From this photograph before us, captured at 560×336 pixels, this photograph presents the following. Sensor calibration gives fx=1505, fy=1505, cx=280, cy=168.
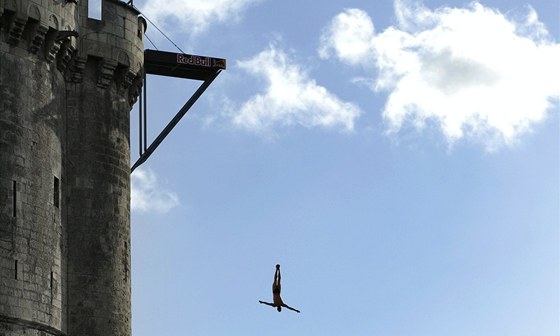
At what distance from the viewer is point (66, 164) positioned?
5431 centimetres

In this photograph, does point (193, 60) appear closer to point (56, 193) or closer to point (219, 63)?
point (219, 63)

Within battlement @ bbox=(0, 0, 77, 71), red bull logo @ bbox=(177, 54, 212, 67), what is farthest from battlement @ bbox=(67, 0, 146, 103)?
red bull logo @ bbox=(177, 54, 212, 67)

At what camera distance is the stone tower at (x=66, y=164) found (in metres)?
50.1

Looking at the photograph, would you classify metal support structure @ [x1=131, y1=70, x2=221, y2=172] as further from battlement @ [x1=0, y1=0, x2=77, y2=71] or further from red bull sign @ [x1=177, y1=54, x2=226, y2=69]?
battlement @ [x1=0, y1=0, x2=77, y2=71]

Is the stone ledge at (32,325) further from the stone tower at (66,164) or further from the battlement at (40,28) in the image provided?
the battlement at (40,28)

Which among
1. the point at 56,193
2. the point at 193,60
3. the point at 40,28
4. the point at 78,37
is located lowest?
the point at 56,193

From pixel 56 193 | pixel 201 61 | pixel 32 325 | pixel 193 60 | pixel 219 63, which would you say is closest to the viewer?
pixel 32 325

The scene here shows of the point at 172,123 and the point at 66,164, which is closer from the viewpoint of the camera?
the point at 66,164

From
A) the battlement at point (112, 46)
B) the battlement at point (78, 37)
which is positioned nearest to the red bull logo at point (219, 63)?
the battlement at point (78, 37)

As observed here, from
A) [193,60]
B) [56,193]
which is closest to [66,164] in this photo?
[56,193]

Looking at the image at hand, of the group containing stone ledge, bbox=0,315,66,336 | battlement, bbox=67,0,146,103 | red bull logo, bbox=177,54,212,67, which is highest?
red bull logo, bbox=177,54,212,67

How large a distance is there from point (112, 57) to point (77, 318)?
1002 cm

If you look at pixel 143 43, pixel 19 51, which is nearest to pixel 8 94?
pixel 19 51

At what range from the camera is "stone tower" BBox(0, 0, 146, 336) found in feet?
164
